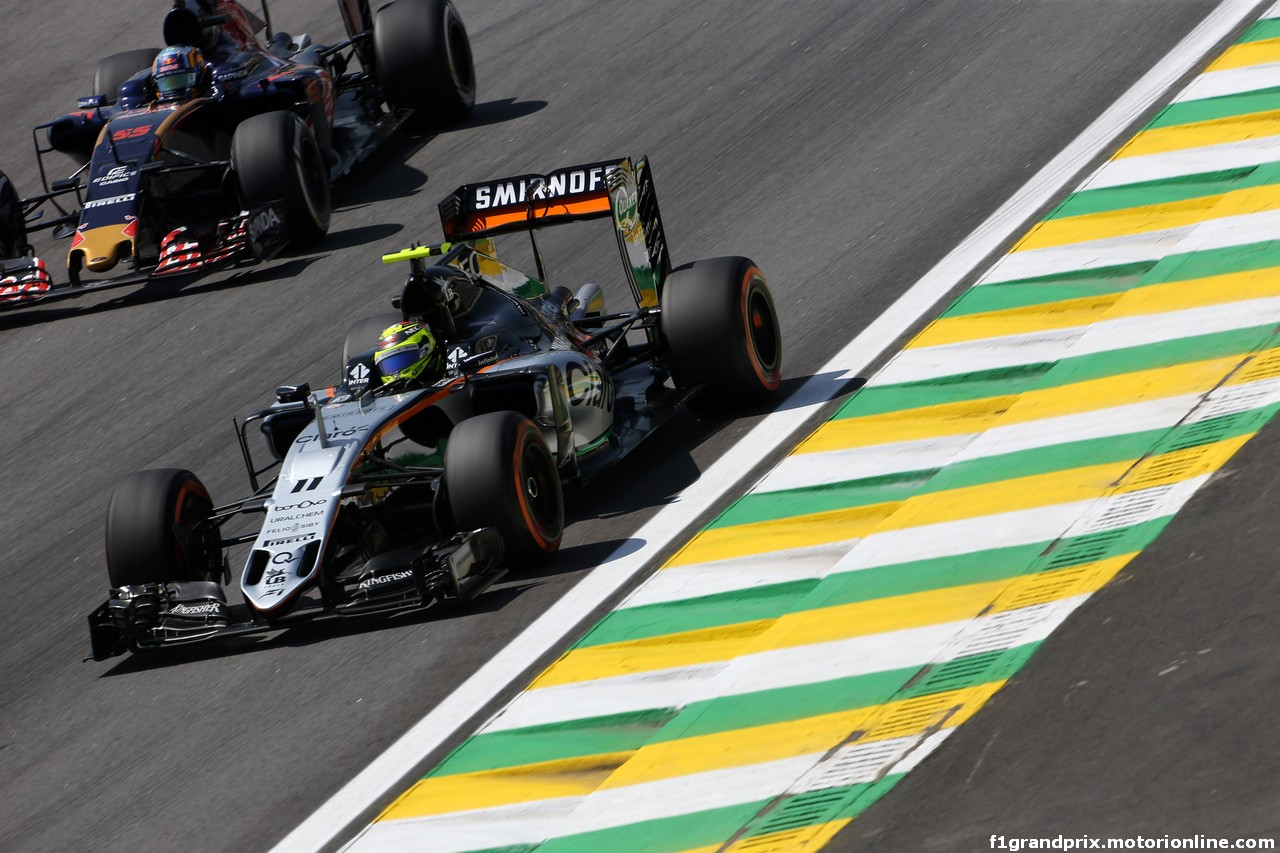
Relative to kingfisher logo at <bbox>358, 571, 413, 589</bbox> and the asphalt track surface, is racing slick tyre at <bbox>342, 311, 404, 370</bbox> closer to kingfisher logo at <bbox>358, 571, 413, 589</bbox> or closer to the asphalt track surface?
the asphalt track surface

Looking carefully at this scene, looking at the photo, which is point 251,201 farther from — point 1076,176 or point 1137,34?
point 1137,34

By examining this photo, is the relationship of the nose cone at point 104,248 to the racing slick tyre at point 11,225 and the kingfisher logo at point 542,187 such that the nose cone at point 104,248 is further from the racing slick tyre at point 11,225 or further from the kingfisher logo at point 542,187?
the kingfisher logo at point 542,187

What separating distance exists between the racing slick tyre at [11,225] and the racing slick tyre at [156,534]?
757 cm

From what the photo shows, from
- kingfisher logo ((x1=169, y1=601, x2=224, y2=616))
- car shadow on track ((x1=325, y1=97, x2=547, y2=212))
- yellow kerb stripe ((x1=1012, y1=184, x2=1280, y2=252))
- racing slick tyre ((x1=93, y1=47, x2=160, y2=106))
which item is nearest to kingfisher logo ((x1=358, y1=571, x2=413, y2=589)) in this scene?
kingfisher logo ((x1=169, y1=601, x2=224, y2=616))

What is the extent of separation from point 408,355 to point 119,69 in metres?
9.92

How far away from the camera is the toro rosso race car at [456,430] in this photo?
29.6 feet

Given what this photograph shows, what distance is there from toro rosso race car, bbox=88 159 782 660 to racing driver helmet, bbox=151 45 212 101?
5569 millimetres

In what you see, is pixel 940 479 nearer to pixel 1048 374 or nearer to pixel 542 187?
pixel 1048 374

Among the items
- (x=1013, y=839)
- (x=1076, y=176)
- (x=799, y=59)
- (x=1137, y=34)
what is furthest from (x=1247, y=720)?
(x=799, y=59)

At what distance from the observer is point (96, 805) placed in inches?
323

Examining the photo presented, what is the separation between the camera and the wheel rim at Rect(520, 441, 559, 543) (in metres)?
9.30

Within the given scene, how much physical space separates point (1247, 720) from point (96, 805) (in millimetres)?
5052

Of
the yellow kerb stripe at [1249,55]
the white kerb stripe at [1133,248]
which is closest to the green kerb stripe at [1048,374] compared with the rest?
the white kerb stripe at [1133,248]

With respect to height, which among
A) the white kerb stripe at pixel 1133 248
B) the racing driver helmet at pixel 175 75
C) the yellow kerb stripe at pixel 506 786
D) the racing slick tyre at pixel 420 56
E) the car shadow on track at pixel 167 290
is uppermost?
the racing driver helmet at pixel 175 75
